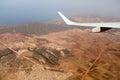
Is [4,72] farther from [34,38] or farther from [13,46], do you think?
[34,38]

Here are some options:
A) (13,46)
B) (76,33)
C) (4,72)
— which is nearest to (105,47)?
(76,33)

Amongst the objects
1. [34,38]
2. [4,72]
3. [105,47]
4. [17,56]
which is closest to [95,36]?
[105,47]

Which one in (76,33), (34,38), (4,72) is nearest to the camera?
(4,72)

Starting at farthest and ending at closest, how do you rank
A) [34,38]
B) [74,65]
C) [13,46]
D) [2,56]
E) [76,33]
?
[76,33] → [34,38] → [13,46] → [2,56] → [74,65]

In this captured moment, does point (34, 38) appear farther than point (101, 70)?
Yes

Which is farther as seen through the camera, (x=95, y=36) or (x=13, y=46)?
(x=95, y=36)

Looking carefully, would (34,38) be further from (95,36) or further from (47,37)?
(95,36)
